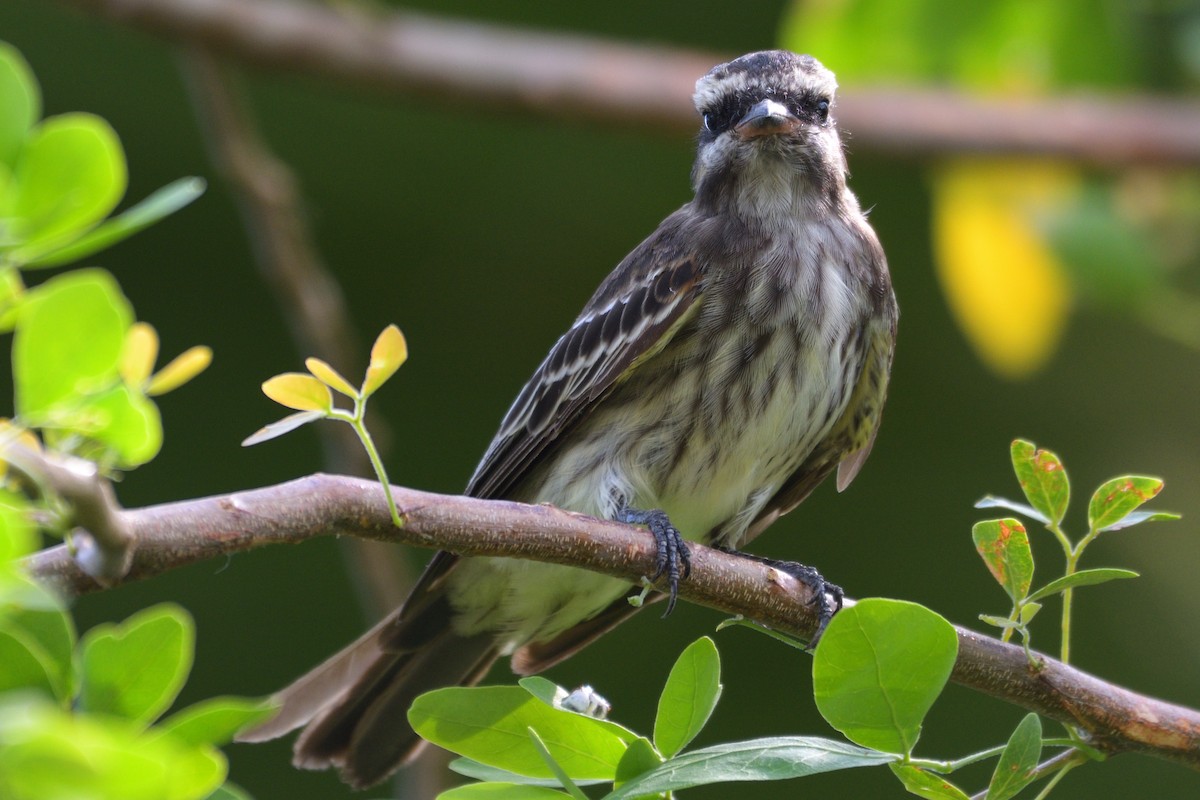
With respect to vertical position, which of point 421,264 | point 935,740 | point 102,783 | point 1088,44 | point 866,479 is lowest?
point 935,740

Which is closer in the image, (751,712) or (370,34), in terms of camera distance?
(370,34)

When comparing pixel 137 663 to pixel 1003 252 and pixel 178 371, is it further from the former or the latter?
pixel 1003 252

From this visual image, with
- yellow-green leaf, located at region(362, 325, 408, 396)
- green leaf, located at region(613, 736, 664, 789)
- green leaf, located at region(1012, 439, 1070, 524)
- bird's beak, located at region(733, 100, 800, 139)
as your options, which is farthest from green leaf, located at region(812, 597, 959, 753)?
bird's beak, located at region(733, 100, 800, 139)

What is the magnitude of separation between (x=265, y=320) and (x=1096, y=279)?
11.0 ft

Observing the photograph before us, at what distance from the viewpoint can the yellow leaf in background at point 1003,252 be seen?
461cm

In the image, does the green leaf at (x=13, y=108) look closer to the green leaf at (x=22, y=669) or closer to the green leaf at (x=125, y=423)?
the green leaf at (x=125, y=423)

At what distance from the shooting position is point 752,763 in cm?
162

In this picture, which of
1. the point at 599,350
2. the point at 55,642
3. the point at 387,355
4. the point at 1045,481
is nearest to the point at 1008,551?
the point at 1045,481

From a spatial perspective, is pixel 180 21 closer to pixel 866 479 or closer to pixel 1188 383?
pixel 866 479

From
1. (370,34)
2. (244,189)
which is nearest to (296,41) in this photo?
(370,34)

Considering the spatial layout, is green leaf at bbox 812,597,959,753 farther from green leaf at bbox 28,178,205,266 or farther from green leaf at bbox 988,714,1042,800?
green leaf at bbox 28,178,205,266

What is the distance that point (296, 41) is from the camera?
14.6 feet

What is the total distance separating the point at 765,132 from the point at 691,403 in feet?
2.34

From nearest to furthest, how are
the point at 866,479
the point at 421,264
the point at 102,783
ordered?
the point at 102,783 → the point at 421,264 → the point at 866,479
